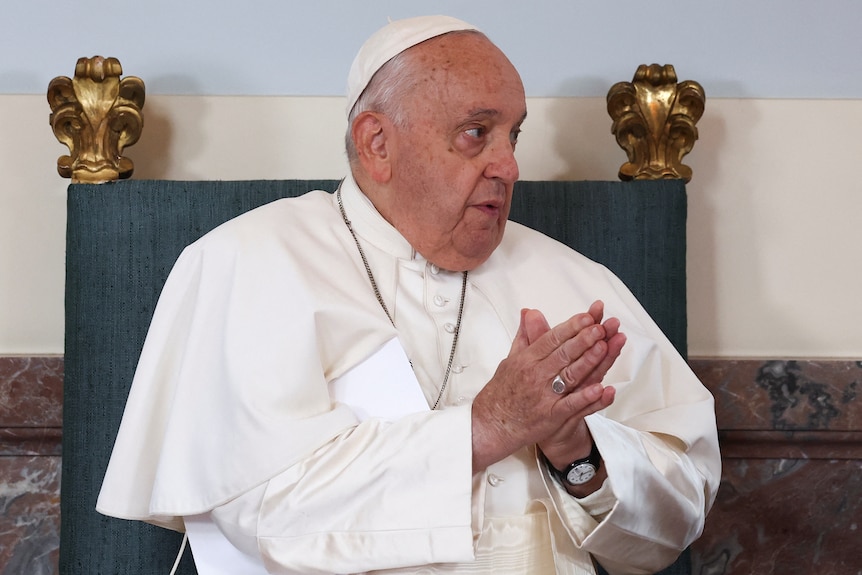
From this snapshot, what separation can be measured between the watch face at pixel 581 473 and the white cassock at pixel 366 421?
0.05 metres

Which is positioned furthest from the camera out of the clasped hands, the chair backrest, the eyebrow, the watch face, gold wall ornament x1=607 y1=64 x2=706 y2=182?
gold wall ornament x1=607 y1=64 x2=706 y2=182

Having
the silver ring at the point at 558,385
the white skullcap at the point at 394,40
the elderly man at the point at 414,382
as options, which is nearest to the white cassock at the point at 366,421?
the elderly man at the point at 414,382

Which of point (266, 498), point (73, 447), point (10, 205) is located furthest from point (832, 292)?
point (10, 205)

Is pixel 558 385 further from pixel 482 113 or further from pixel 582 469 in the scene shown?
pixel 482 113

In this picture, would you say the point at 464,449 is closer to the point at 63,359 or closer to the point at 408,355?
the point at 408,355

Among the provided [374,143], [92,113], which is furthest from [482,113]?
[92,113]

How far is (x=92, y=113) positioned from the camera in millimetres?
2824

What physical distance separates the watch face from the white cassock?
5 centimetres

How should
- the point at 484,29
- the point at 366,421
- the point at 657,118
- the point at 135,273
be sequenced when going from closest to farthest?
the point at 366,421 < the point at 135,273 < the point at 657,118 < the point at 484,29

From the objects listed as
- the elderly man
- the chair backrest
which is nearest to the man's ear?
the elderly man

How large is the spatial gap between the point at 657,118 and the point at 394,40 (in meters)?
0.90

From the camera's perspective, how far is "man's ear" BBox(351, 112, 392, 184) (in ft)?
7.97

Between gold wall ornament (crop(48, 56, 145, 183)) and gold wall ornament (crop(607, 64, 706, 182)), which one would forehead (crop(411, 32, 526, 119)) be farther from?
gold wall ornament (crop(48, 56, 145, 183))

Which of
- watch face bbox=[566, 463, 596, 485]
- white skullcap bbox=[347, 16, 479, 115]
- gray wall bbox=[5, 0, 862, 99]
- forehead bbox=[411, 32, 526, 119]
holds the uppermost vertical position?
gray wall bbox=[5, 0, 862, 99]
